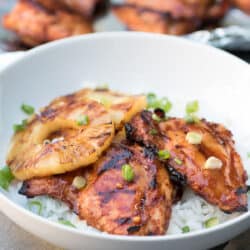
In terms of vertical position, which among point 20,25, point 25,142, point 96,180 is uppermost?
point 96,180

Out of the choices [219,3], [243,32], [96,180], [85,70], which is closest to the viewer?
[96,180]

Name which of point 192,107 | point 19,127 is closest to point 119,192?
point 19,127

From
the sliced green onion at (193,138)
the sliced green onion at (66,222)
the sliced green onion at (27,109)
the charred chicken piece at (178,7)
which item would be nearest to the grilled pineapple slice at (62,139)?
the sliced green onion at (27,109)

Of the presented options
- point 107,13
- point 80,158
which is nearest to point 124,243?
point 80,158

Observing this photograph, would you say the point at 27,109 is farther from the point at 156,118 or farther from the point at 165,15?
the point at 165,15

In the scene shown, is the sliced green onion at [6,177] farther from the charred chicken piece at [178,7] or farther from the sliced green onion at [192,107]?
the charred chicken piece at [178,7]

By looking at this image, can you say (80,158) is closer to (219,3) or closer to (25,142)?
(25,142)
